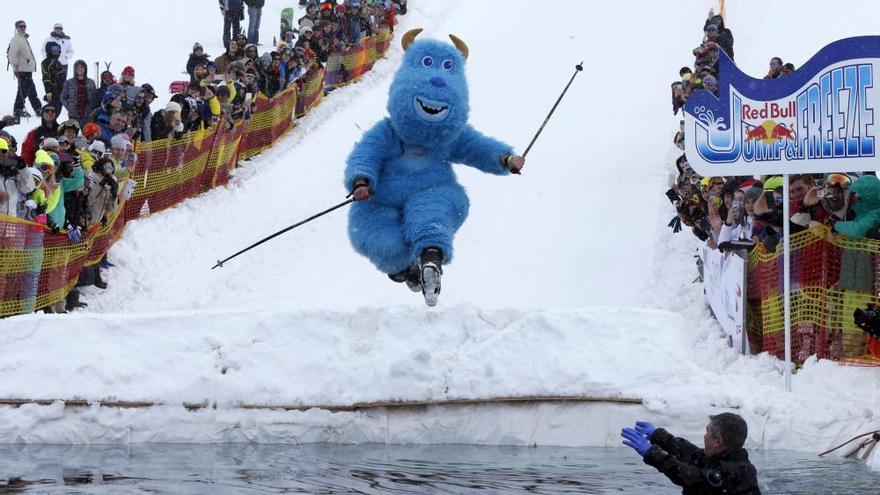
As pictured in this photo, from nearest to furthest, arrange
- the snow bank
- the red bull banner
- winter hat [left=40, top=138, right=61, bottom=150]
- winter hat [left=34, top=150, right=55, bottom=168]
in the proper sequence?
the snow bank → the red bull banner → winter hat [left=34, top=150, right=55, bottom=168] → winter hat [left=40, top=138, right=61, bottom=150]

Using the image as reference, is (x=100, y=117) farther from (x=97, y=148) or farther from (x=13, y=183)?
(x=13, y=183)

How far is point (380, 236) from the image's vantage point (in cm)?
1060

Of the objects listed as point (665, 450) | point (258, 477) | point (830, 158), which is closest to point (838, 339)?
point (830, 158)

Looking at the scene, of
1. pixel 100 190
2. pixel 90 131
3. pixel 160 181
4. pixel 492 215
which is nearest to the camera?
pixel 100 190

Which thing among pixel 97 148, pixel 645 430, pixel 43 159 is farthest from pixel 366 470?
pixel 97 148

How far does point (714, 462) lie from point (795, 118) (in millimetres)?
4043

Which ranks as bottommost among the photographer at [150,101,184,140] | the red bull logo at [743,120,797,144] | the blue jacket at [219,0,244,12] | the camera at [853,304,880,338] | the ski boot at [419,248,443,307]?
the camera at [853,304,880,338]

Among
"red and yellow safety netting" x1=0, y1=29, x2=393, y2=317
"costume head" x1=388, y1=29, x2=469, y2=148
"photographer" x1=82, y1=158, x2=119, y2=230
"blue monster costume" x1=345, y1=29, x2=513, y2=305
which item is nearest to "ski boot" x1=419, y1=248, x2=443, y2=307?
"blue monster costume" x1=345, y1=29, x2=513, y2=305

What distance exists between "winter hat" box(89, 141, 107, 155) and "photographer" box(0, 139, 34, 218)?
2.04 meters

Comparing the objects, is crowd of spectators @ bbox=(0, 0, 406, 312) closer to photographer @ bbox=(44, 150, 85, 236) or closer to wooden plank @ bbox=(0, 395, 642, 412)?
photographer @ bbox=(44, 150, 85, 236)

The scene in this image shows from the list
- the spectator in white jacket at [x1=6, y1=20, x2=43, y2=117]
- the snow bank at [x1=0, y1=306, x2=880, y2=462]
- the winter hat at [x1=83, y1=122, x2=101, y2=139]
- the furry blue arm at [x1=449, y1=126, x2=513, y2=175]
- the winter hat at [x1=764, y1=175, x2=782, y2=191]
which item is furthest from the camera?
the spectator in white jacket at [x1=6, y1=20, x2=43, y2=117]

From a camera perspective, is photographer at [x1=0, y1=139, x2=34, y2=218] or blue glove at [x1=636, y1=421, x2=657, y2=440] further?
photographer at [x1=0, y1=139, x2=34, y2=218]

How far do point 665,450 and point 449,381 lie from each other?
2.62 m

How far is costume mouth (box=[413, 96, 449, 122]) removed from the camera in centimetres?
1063
